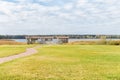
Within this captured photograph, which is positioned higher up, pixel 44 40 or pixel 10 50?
pixel 44 40

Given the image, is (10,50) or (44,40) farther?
(44,40)

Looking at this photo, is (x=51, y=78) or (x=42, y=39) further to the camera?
(x=42, y=39)

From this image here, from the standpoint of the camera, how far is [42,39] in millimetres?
60938

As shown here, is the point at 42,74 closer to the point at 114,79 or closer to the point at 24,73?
the point at 24,73

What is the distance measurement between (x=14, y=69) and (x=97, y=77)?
15.7 feet

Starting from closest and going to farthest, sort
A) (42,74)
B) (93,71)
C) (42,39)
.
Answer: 1. (42,74)
2. (93,71)
3. (42,39)

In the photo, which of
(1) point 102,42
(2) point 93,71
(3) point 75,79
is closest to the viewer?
(3) point 75,79

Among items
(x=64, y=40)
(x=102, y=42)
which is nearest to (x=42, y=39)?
(x=64, y=40)

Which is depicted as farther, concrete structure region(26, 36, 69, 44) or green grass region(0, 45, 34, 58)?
concrete structure region(26, 36, 69, 44)

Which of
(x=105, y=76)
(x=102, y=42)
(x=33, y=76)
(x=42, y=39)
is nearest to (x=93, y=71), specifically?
(x=105, y=76)

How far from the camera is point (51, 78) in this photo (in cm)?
1213

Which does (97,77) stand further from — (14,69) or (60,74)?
(14,69)

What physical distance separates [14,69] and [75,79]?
13.5ft

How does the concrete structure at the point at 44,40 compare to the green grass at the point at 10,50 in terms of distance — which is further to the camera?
the concrete structure at the point at 44,40
